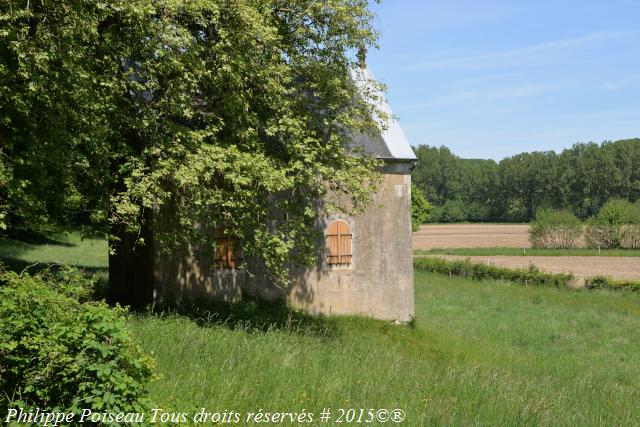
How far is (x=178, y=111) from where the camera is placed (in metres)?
11.4

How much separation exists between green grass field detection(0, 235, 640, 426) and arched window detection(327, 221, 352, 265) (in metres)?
1.71

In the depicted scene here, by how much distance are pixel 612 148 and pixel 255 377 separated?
380 ft

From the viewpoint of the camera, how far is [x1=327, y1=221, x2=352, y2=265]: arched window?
16.9 metres

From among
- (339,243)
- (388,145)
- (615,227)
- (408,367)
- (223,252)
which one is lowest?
(615,227)

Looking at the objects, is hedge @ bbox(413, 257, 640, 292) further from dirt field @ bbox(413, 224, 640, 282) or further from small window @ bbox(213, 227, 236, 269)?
small window @ bbox(213, 227, 236, 269)

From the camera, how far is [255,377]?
7.24 metres

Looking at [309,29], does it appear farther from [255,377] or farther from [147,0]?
[255,377]

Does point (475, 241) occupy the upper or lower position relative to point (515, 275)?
lower

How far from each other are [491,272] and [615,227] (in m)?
30.7

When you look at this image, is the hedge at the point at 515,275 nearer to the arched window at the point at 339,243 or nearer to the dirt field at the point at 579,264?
the dirt field at the point at 579,264

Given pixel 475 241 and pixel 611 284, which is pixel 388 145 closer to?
pixel 611 284

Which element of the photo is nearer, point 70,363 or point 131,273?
point 70,363

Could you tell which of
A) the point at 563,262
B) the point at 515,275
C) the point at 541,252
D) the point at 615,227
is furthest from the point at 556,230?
the point at 515,275

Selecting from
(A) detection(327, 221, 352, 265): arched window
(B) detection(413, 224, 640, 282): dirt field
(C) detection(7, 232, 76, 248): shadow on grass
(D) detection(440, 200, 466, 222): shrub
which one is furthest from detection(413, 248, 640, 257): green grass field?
(D) detection(440, 200, 466, 222): shrub
